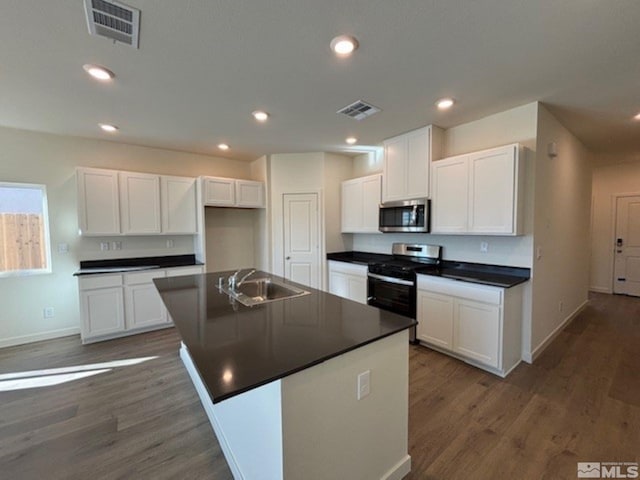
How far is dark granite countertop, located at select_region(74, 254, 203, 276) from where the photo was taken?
12.3ft

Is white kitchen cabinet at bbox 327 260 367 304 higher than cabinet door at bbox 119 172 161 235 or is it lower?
lower

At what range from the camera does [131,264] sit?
411 cm

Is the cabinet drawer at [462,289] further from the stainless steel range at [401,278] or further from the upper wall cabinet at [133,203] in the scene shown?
the upper wall cabinet at [133,203]

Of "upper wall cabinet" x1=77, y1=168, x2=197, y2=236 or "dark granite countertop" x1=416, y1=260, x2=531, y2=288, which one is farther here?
"upper wall cabinet" x1=77, y1=168, x2=197, y2=236

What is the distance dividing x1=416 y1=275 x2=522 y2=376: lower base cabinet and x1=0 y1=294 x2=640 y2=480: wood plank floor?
16 cm

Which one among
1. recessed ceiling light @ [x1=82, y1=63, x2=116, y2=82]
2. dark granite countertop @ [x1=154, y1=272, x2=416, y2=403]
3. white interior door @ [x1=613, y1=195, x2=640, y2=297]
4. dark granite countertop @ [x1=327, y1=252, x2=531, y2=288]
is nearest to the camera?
dark granite countertop @ [x1=154, y1=272, x2=416, y2=403]

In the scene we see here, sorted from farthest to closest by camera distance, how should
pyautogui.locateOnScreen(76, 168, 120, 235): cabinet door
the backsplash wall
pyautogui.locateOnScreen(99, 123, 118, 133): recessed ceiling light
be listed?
1. pyautogui.locateOnScreen(76, 168, 120, 235): cabinet door
2. pyautogui.locateOnScreen(99, 123, 118, 133): recessed ceiling light
3. the backsplash wall

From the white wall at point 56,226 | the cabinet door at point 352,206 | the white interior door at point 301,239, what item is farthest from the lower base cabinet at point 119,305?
the cabinet door at point 352,206

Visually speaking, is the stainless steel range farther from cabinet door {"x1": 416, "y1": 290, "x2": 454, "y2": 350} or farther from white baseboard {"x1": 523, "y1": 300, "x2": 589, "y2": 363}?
white baseboard {"x1": 523, "y1": 300, "x2": 589, "y2": 363}

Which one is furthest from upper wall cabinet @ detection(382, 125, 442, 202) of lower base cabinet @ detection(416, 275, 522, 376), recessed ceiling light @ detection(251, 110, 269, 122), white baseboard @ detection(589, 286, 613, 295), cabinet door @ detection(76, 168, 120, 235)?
white baseboard @ detection(589, 286, 613, 295)

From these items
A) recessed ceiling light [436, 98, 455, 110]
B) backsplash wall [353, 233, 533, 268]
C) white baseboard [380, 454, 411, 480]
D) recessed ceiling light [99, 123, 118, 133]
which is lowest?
white baseboard [380, 454, 411, 480]

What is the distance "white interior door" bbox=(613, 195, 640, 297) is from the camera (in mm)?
5344

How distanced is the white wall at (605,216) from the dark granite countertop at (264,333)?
670cm

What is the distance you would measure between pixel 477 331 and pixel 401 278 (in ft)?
3.20
